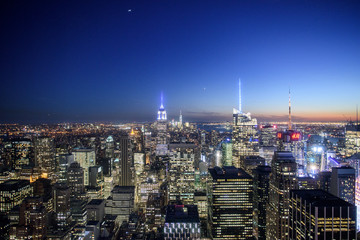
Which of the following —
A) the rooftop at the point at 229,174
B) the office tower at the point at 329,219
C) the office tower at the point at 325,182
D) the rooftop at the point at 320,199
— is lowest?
the office tower at the point at 325,182

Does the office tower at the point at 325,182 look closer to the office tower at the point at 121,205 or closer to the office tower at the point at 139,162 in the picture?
the office tower at the point at 121,205

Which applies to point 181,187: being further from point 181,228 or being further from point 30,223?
point 30,223

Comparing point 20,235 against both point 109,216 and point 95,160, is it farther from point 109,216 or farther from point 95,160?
point 95,160

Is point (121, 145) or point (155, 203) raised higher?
point (121, 145)

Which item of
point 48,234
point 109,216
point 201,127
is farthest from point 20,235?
point 201,127

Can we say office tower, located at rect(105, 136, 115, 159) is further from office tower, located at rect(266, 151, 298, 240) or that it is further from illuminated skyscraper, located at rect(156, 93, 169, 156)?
office tower, located at rect(266, 151, 298, 240)

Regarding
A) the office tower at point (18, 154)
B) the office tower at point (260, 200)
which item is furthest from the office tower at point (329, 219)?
the office tower at point (18, 154)
